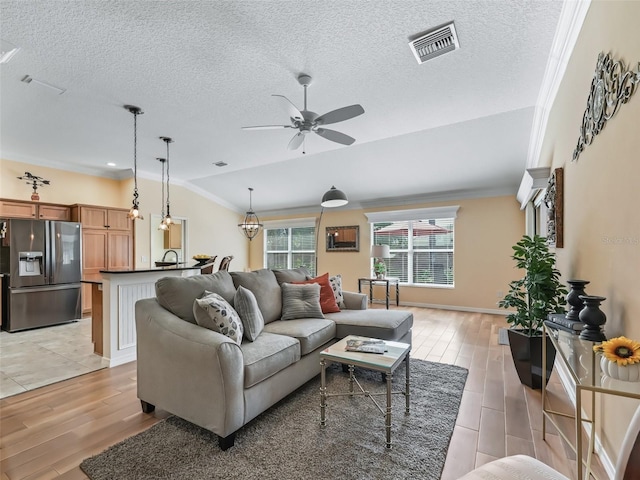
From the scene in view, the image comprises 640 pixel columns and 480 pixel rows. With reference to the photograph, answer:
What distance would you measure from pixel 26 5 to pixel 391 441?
3710mm

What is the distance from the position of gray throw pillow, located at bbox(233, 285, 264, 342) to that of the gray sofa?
0.07m

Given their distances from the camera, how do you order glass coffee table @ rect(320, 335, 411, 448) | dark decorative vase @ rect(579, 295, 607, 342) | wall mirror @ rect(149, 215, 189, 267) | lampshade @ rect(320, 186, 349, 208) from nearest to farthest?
dark decorative vase @ rect(579, 295, 607, 342) → glass coffee table @ rect(320, 335, 411, 448) → lampshade @ rect(320, 186, 349, 208) → wall mirror @ rect(149, 215, 189, 267)

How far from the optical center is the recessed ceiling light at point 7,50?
2280mm

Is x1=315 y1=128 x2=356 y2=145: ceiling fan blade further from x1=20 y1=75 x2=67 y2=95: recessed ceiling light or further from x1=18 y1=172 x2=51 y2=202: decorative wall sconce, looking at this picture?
x1=18 y1=172 x2=51 y2=202: decorative wall sconce

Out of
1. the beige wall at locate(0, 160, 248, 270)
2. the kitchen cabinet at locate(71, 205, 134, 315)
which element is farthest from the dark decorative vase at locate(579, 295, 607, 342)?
the beige wall at locate(0, 160, 248, 270)

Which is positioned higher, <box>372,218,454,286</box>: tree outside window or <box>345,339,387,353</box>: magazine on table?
<box>372,218,454,286</box>: tree outside window

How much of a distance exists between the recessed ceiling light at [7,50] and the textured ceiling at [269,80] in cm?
7

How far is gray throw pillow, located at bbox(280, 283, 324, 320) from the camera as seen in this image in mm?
3020

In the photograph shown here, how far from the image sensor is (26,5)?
200cm

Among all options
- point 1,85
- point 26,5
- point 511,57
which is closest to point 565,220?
point 511,57

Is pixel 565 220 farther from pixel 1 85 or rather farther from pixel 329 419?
pixel 1 85

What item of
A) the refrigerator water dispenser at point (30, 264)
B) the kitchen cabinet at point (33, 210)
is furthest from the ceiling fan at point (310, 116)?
the kitchen cabinet at point (33, 210)

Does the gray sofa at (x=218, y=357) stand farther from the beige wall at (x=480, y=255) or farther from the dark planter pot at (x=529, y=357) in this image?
the beige wall at (x=480, y=255)

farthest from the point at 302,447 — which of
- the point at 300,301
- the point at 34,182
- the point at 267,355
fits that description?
the point at 34,182
